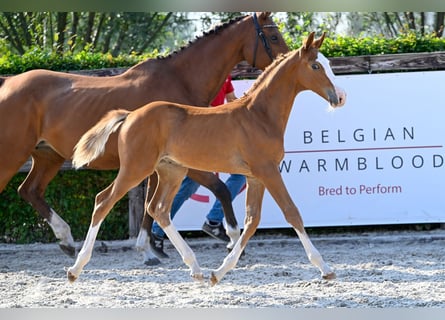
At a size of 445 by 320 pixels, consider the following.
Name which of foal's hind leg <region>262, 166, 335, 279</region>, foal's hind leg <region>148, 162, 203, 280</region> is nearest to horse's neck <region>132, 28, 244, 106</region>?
foal's hind leg <region>148, 162, 203, 280</region>

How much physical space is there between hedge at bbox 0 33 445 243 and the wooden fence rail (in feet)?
0.75

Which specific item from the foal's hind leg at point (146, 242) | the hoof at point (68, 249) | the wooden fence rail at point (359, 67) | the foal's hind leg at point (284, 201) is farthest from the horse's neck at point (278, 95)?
the wooden fence rail at point (359, 67)

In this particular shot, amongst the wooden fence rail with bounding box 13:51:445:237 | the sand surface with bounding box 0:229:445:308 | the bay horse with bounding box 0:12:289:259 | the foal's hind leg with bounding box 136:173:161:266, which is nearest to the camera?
the sand surface with bounding box 0:229:445:308

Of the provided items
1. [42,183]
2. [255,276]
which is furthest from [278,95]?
[42,183]

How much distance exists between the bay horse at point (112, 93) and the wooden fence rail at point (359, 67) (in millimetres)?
1216

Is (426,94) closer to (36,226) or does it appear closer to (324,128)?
(324,128)

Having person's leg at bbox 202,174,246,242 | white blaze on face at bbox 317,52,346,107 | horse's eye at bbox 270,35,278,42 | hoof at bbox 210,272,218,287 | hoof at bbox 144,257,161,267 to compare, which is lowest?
hoof at bbox 144,257,161,267

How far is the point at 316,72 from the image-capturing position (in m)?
4.97

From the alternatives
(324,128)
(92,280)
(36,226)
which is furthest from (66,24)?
(92,280)

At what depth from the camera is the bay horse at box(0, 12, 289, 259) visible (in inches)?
245

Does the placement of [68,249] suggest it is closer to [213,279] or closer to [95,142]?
[95,142]

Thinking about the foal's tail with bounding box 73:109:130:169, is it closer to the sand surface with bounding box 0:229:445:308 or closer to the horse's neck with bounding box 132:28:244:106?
the sand surface with bounding box 0:229:445:308

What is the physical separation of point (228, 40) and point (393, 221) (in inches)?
97.0

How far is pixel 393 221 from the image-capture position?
7449mm
